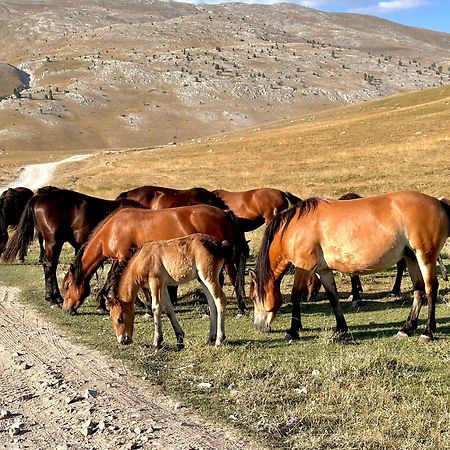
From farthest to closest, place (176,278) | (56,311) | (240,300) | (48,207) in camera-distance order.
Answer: (48,207)
(56,311)
(240,300)
(176,278)

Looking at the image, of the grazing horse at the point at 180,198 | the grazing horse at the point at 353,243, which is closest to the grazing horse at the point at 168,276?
the grazing horse at the point at 353,243

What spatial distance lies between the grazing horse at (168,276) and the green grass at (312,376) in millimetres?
312

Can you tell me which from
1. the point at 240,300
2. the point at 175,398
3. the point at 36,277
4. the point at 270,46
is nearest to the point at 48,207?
the point at 36,277

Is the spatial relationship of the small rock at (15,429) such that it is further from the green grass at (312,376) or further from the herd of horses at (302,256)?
the herd of horses at (302,256)

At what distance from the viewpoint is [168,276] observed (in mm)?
8133

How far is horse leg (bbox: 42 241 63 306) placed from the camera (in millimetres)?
11641

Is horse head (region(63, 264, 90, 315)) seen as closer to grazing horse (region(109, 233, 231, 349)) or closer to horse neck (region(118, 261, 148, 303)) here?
grazing horse (region(109, 233, 231, 349))

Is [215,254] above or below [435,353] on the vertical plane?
above

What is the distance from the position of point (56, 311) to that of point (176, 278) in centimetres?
405

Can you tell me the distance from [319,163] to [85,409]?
110 ft

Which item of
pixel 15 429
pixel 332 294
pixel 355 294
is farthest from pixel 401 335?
pixel 15 429

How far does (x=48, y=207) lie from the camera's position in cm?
1213

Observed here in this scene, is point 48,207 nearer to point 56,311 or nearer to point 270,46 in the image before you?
point 56,311

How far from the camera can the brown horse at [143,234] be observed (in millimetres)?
9992
